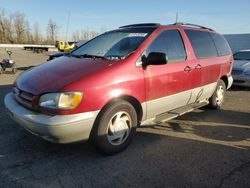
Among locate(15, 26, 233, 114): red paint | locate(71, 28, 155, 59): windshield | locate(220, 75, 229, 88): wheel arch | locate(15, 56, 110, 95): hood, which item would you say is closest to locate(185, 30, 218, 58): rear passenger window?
locate(15, 26, 233, 114): red paint

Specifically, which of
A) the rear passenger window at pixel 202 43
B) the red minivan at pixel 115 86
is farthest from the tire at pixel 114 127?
the rear passenger window at pixel 202 43

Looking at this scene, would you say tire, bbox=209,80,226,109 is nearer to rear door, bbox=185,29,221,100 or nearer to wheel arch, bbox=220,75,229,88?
wheel arch, bbox=220,75,229,88

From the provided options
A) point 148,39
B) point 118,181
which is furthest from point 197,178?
point 148,39

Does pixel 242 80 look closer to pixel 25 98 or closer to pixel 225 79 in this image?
pixel 225 79

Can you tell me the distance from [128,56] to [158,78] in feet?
2.04

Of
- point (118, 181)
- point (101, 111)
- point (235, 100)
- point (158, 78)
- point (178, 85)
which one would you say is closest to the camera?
point (118, 181)

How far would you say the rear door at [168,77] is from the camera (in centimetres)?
420

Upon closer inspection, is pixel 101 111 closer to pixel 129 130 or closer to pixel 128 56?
pixel 129 130

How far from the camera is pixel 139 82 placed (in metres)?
3.96

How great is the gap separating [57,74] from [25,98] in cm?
51

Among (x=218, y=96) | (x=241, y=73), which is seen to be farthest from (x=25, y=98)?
(x=241, y=73)

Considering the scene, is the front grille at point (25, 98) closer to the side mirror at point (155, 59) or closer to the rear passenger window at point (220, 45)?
the side mirror at point (155, 59)

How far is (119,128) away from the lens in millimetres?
3859

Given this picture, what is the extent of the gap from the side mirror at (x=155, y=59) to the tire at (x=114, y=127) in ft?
2.26
